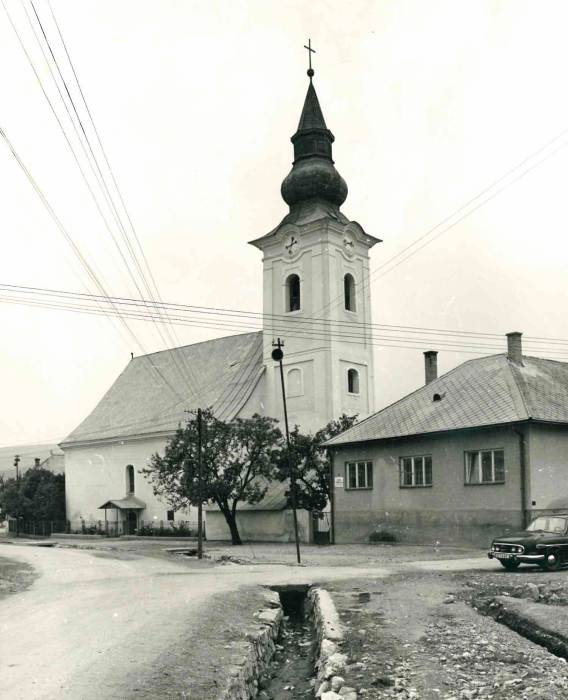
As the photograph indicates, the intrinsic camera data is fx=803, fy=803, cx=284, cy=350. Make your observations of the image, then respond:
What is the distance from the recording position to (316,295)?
46750mm

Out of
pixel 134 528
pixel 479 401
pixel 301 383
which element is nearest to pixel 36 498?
pixel 134 528

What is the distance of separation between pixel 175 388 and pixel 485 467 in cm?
3304

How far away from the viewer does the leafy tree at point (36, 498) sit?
199 ft

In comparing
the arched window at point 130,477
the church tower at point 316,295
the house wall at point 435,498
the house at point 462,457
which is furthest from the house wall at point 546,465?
the arched window at point 130,477

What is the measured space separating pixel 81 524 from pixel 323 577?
4379 centimetres

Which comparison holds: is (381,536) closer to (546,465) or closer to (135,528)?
(546,465)

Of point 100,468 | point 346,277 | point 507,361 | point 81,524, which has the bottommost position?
point 81,524

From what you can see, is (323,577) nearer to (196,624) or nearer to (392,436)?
(196,624)

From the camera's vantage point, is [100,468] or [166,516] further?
[100,468]

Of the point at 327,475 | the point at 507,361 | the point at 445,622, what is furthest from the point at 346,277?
the point at 445,622

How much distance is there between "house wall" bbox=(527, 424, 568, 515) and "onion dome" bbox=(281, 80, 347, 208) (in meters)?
24.7

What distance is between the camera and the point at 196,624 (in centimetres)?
1077

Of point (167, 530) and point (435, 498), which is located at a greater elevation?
point (435, 498)

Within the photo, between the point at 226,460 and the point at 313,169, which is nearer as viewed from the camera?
the point at 226,460
